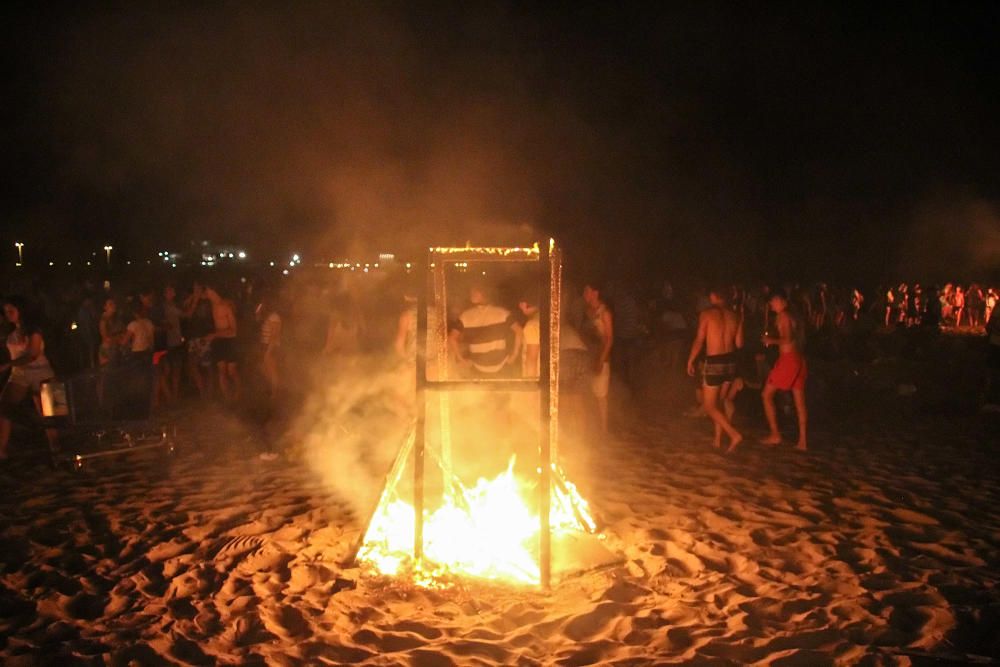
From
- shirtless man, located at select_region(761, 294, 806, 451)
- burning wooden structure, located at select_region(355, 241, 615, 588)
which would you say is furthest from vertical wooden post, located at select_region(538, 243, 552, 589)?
shirtless man, located at select_region(761, 294, 806, 451)

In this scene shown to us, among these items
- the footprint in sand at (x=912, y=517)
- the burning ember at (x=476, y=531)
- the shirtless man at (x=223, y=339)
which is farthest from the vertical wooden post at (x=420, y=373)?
the shirtless man at (x=223, y=339)

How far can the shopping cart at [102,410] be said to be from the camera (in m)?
7.13

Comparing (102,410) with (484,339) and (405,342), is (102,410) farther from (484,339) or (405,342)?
(484,339)

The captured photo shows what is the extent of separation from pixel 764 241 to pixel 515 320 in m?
34.9

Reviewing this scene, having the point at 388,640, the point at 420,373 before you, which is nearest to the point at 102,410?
the point at 420,373

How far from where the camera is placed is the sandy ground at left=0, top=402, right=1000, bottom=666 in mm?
3855

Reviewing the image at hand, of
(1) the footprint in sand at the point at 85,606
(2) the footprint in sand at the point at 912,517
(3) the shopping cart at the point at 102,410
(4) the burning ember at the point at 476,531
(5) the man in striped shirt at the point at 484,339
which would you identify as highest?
(5) the man in striped shirt at the point at 484,339

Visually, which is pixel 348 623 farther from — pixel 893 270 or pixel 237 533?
A: pixel 893 270

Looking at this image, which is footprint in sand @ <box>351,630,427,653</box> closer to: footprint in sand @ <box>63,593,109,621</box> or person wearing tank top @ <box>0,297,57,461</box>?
footprint in sand @ <box>63,593,109,621</box>

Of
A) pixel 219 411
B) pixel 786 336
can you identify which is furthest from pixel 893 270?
pixel 219 411

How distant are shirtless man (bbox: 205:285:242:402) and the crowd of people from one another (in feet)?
0.06

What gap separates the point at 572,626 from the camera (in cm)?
407

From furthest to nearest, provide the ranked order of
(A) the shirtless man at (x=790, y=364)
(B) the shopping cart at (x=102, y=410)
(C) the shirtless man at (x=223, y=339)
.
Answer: (C) the shirtless man at (x=223, y=339)
(A) the shirtless man at (x=790, y=364)
(B) the shopping cart at (x=102, y=410)

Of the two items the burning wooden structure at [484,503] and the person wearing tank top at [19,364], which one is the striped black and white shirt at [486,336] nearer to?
the burning wooden structure at [484,503]
